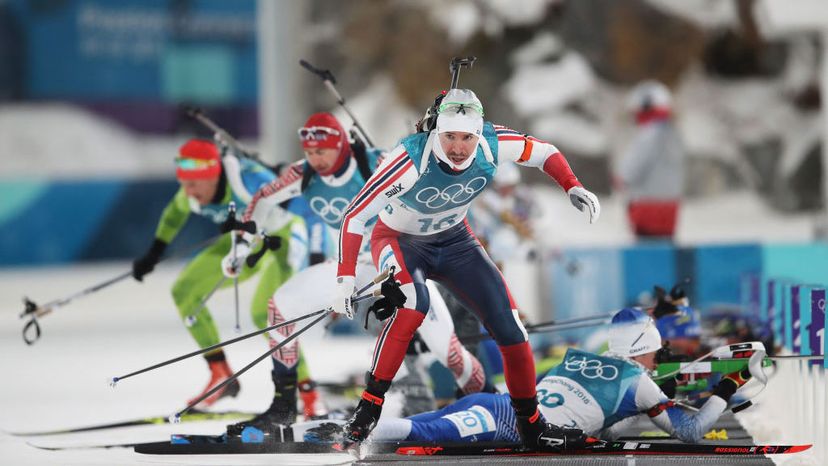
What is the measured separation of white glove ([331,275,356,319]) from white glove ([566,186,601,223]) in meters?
1.12

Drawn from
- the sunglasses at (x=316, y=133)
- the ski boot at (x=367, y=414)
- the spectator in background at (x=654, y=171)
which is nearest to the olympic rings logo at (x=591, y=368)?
the ski boot at (x=367, y=414)

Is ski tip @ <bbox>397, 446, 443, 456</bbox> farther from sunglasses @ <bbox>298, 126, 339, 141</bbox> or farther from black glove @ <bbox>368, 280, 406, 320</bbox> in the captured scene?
sunglasses @ <bbox>298, 126, 339, 141</bbox>

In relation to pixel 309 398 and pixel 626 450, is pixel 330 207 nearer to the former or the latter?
pixel 309 398

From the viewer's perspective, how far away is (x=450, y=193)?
6023 mm

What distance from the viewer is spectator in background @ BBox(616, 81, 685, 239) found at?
12.9 meters

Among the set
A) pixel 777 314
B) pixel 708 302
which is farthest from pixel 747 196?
pixel 777 314

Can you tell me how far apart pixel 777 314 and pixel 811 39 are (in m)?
10.9

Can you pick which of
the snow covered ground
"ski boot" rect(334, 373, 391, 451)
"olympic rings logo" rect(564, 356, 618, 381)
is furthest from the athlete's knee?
"olympic rings logo" rect(564, 356, 618, 381)

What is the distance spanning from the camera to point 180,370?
10.7 metres

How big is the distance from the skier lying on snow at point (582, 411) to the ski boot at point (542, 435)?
0.21 metres

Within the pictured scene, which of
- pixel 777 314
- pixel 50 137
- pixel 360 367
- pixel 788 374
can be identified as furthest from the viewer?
pixel 50 137

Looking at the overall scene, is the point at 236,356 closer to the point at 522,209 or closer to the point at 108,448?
the point at 522,209

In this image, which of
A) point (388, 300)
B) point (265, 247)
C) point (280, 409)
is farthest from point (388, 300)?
point (265, 247)

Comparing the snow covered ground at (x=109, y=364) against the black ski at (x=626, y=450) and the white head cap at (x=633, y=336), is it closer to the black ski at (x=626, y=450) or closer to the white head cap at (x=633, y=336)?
the black ski at (x=626, y=450)
